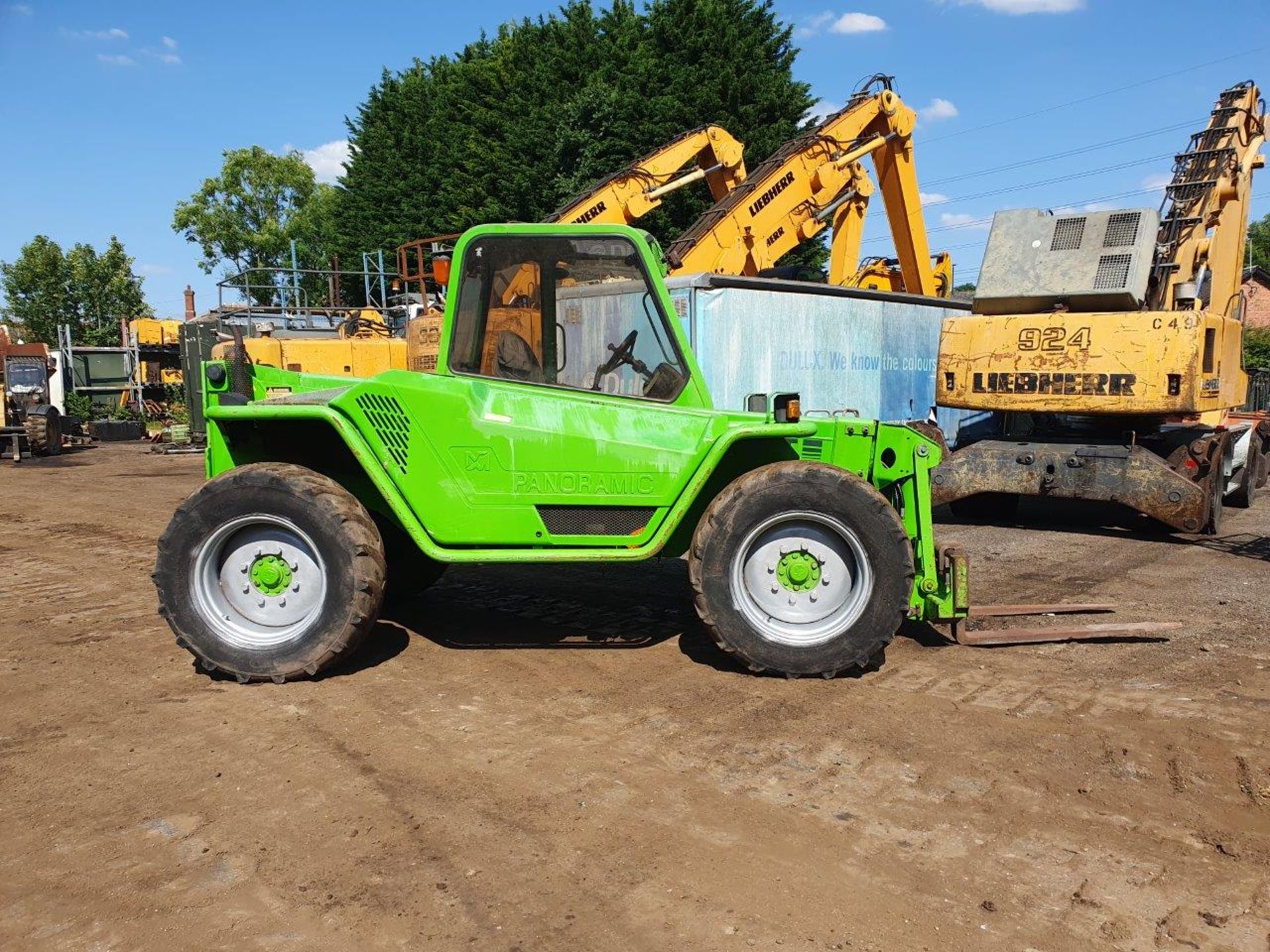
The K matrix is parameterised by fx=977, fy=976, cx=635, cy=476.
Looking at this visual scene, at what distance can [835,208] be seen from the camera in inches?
554

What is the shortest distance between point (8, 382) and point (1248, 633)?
21.9 meters

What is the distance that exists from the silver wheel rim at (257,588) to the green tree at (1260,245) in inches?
2312

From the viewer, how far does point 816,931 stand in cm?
289

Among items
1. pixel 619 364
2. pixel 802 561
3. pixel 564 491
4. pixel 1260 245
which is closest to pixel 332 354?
pixel 619 364

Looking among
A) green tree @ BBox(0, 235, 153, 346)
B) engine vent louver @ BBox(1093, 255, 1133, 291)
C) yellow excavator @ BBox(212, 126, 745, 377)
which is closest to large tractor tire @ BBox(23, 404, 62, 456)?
yellow excavator @ BBox(212, 126, 745, 377)

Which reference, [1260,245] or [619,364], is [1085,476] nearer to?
[619,364]

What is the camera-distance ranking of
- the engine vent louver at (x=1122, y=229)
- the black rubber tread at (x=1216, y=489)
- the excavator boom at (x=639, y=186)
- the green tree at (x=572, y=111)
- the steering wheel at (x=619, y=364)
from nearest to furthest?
the steering wheel at (x=619, y=364), the black rubber tread at (x=1216, y=489), the engine vent louver at (x=1122, y=229), the excavator boom at (x=639, y=186), the green tree at (x=572, y=111)

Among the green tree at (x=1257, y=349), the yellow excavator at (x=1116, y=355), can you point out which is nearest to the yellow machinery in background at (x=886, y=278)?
the yellow excavator at (x=1116, y=355)

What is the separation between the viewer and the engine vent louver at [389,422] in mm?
5105

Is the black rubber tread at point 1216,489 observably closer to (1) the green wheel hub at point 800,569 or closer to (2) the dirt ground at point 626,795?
(2) the dirt ground at point 626,795

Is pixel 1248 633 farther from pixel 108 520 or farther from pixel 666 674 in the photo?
pixel 108 520

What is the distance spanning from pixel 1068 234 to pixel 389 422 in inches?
299

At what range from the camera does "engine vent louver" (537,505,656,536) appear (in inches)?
203

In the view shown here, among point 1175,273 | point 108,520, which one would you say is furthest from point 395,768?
point 1175,273
